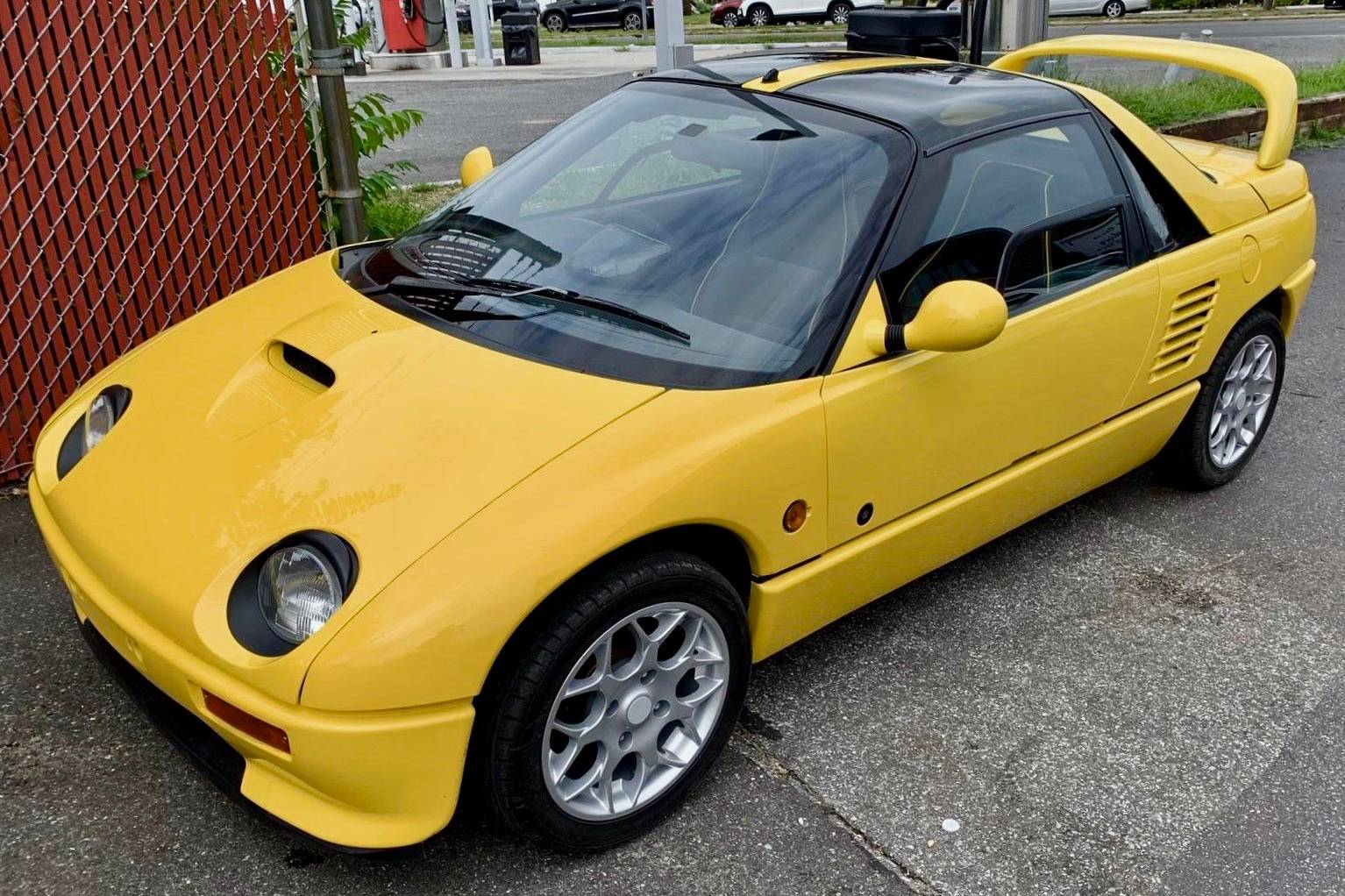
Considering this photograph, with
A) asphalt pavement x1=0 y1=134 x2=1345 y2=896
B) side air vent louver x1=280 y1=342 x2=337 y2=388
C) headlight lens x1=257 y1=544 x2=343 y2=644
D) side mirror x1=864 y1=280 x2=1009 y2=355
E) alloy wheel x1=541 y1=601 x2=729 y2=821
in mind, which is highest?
side mirror x1=864 y1=280 x2=1009 y2=355

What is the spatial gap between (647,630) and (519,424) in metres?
0.50

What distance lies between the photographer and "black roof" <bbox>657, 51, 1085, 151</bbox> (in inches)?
119

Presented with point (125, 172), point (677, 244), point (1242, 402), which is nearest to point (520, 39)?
point (125, 172)

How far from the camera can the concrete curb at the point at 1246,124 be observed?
828 centimetres

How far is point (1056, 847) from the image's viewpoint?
8.14ft

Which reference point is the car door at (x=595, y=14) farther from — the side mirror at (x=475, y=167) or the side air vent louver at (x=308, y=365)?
the side air vent louver at (x=308, y=365)

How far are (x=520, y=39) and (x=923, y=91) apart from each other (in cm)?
1657

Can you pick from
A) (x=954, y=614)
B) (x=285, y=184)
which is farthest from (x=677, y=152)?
(x=285, y=184)

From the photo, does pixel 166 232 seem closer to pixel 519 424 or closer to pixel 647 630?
pixel 519 424

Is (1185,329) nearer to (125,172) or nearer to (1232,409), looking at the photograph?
(1232,409)

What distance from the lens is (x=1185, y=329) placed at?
11.7 feet

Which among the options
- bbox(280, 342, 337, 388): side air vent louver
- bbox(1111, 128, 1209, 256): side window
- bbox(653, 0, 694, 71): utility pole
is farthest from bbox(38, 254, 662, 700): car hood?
bbox(653, 0, 694, 71): utility pole

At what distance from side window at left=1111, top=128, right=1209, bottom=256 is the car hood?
6.05 feet

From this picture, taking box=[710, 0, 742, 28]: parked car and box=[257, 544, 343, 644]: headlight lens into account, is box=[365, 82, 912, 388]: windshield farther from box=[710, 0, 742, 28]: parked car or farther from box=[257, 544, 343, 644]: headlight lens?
box=[710, 0, 742, 28]: parked car
